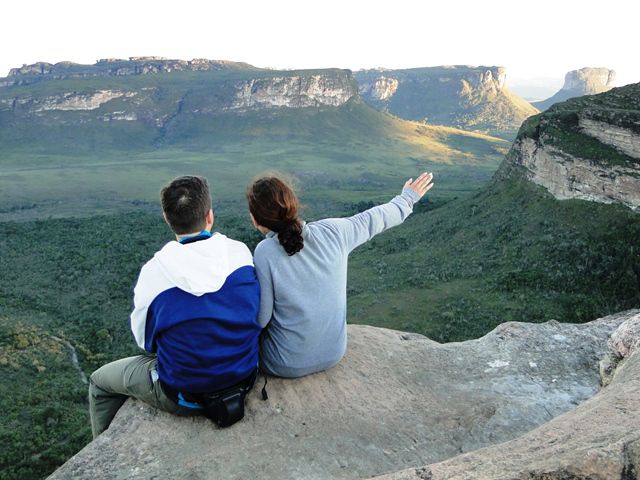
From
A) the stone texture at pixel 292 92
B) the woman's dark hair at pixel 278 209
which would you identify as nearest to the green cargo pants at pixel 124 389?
the woman's dark hair at pixel 278 209

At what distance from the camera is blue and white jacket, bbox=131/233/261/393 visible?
4.06m

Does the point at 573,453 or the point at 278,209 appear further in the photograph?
the point at 278,209

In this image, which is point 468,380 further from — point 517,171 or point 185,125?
point 185,125

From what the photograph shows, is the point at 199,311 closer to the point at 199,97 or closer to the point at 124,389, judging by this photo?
the point at 124,389

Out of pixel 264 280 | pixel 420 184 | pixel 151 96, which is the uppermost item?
pixel 420 184

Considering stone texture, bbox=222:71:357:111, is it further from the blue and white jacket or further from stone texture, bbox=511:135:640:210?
the blue and white jacket

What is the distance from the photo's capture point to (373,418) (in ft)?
16.5

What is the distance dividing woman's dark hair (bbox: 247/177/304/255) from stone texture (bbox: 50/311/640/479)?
163 cm

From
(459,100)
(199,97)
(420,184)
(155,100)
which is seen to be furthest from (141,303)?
(459,100)

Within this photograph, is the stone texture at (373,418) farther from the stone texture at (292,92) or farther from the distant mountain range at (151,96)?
the stone texture at (292,92)

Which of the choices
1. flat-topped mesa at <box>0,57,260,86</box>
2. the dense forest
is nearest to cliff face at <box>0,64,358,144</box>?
flat-topped mesa at <box>0,57,260,86</box>

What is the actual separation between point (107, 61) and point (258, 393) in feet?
624

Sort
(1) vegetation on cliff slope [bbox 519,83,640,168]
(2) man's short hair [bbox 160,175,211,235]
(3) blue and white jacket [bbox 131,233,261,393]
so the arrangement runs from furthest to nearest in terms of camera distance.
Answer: (1) vegetation on cliff slope [bbox 519,83,640,168] → (2) man's short hair [bbox 160,175,211,235] → (3) blue and white jacket [bbox 131,233,261,393]

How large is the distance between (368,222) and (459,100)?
634 ft
